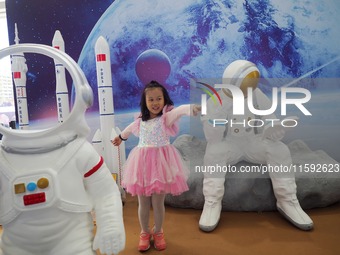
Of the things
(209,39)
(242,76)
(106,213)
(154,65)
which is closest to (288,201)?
(242,76)

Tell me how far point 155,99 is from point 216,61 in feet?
5.53

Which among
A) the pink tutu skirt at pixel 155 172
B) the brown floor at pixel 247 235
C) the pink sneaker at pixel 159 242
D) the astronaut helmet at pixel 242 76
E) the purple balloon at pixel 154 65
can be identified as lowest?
the brown floor at pixel 247 235

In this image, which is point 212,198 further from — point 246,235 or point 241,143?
point 241,143

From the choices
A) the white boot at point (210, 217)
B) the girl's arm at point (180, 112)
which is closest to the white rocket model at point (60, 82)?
the girl's arm at point (180, 112)

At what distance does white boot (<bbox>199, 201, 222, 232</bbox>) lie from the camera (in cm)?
230

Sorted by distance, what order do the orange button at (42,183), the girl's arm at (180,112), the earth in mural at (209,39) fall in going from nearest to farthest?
the orange button at (42,183) → the girl's arm at (180,112) → the earth in mural at (209,39)

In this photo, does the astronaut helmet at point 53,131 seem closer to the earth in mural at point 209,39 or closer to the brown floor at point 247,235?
the brown floor at point 247,235

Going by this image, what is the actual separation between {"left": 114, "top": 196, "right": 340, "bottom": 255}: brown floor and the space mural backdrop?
122 cm

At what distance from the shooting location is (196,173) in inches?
107

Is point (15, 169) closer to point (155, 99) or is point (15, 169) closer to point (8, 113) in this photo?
point (155, 99)

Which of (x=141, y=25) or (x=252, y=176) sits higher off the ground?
(x=141, y=25)

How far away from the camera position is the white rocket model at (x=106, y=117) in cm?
292

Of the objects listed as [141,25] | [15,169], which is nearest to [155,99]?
[15,169]

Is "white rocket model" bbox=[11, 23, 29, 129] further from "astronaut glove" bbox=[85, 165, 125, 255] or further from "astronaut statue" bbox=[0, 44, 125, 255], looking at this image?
"astronaut glove" bbox=[85, 165, 125, 255]
